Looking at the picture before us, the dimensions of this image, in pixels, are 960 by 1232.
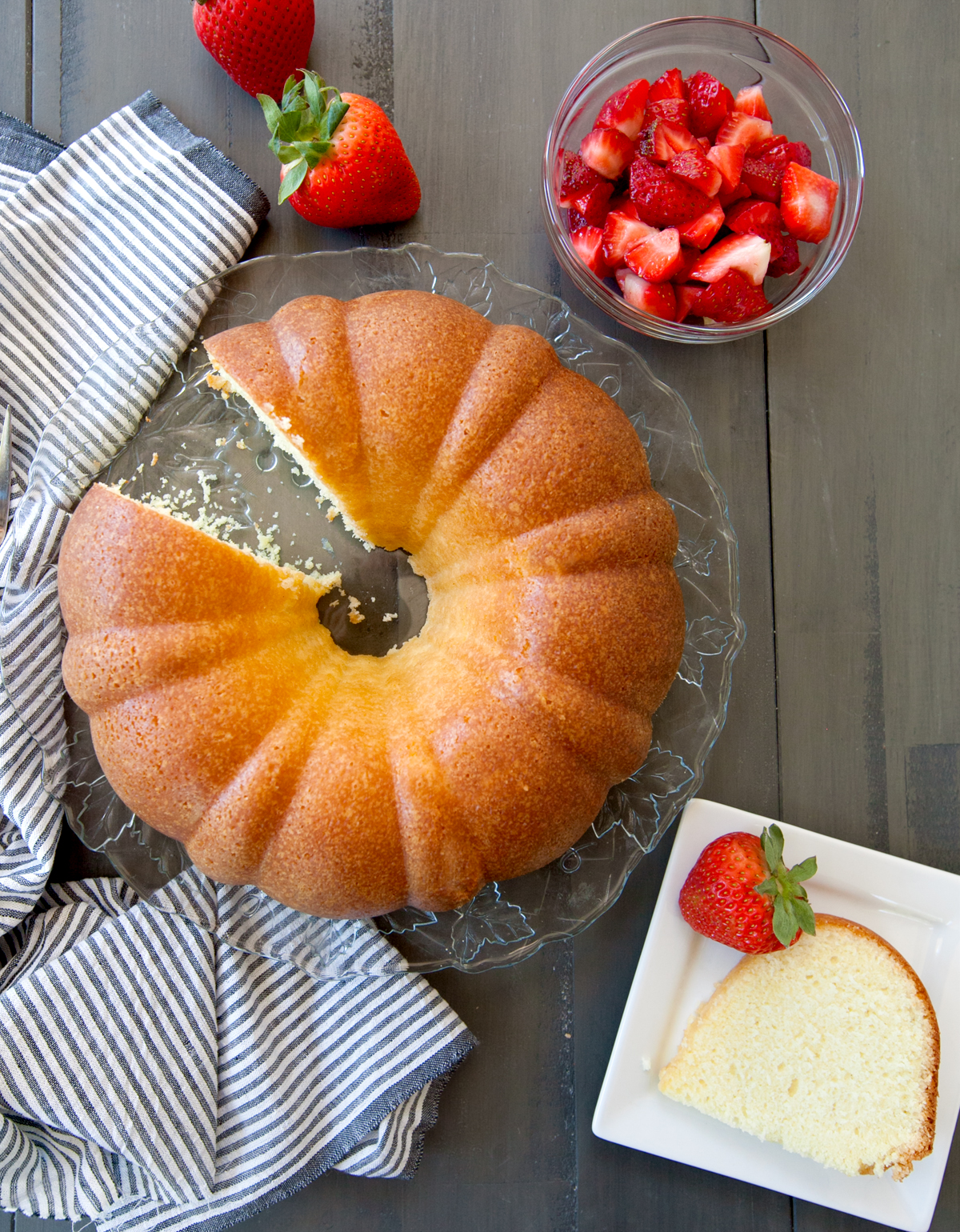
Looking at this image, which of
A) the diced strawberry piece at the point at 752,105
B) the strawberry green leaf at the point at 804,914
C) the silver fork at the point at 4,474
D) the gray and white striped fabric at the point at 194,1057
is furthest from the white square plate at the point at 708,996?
the silver fork at the point at 4,474

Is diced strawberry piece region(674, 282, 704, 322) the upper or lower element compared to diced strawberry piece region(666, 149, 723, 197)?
lower

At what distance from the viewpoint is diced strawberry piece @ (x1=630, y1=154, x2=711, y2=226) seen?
5.69ft

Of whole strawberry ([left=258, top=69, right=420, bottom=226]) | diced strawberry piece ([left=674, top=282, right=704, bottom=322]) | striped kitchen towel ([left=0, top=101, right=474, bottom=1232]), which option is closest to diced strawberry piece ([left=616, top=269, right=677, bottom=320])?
diced strawberry piece ([left=674, top=282, right=704, bottom=322])

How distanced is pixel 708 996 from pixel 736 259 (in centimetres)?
165

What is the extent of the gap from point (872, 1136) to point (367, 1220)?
3.83 feet

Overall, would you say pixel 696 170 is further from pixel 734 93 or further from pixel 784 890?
pixel 784 890

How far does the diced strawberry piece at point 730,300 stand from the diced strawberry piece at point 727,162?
0.19 metres

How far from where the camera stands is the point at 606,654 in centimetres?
158

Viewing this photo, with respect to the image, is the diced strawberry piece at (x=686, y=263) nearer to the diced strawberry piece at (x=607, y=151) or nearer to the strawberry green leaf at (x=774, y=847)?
the diced strawberry piece at (x=607, y=151)

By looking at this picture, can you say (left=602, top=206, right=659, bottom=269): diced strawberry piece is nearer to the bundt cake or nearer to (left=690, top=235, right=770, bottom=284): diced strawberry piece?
(left=690, top=235, right=770, bottom=284): diced strawberry piece

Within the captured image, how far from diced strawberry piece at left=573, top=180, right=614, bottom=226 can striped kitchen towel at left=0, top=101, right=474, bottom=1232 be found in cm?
73

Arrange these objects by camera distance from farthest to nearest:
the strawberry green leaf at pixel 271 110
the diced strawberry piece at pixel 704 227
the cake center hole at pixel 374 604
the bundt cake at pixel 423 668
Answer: the cake center hole at pixel 374 604 → the diced strawberry piece at pixel 704 227 → the strawberry green leaf at pixel 271 110 → the bundt cake at pixel 423 668

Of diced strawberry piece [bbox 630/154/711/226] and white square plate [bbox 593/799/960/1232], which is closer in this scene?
diced strawberry piece [bbox 630/154/711/226]

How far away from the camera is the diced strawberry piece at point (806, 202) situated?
1817 mm
